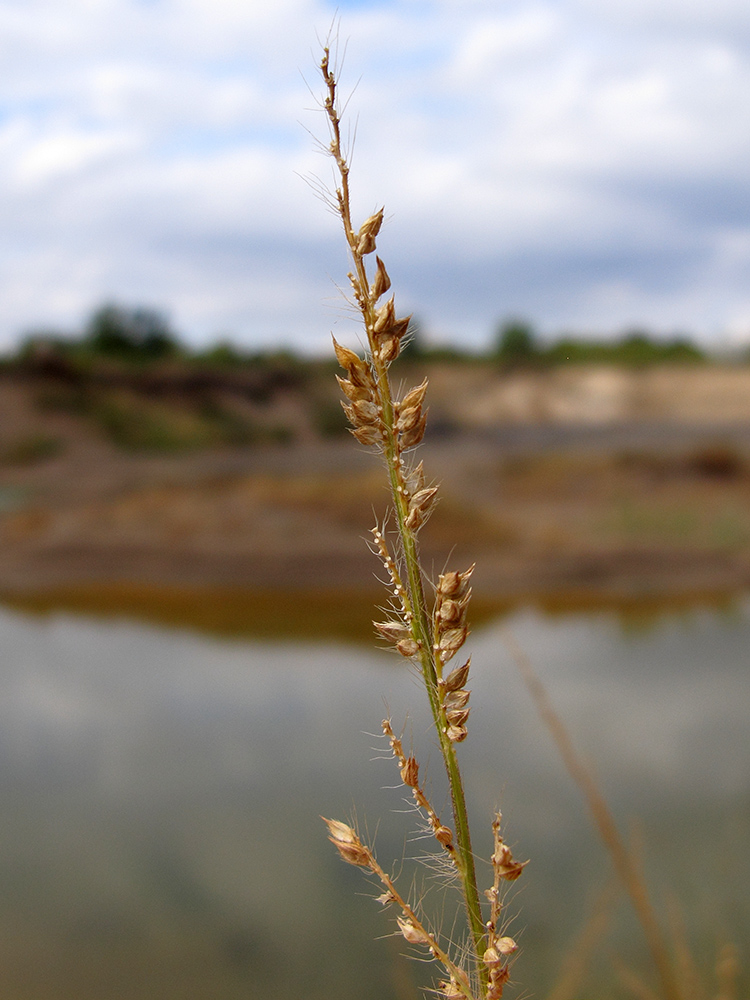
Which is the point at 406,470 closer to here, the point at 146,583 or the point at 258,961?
the point at 258,961

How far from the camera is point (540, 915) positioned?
448cm

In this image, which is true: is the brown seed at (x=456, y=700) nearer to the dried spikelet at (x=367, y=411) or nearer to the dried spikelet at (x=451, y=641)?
the dried spikelet at (x=451, y=641)

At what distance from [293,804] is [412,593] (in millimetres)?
5455

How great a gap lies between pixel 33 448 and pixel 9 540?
6088 mm

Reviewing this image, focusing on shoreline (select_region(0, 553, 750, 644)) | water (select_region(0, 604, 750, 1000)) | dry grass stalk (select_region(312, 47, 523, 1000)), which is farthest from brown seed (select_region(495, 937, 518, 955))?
shoreline (select_region(0, 553, 750, 644))

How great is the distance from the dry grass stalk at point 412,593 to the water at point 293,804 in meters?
2.46

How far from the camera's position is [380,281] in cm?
Answer: 43

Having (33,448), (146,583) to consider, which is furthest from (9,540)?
(33,448)

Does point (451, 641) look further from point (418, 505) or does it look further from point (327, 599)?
point (327, 599)

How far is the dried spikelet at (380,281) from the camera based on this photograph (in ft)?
1.39

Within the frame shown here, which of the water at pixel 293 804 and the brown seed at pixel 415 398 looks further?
the water at pixel 293 804

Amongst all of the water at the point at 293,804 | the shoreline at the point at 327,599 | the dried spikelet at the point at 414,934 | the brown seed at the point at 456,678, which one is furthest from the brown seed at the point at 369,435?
the shoreline at the point at 327,599

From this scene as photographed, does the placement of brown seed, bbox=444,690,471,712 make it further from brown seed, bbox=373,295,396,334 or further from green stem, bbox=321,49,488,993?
brown seed, bbox=373,295,396,334

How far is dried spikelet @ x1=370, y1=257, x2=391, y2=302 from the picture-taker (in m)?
0.42
